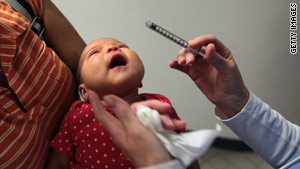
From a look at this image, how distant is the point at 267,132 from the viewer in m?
0.70

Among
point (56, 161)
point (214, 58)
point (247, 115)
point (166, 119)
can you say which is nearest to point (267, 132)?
point (247, 115)

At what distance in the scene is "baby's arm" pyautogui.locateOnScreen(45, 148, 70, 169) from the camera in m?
0.73

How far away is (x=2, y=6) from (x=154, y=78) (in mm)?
932

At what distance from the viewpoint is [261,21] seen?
46.1 inches

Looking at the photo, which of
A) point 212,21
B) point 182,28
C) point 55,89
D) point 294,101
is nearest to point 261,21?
point 212,21

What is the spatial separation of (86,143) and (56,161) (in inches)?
5.4

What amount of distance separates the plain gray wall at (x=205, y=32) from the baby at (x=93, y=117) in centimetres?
56

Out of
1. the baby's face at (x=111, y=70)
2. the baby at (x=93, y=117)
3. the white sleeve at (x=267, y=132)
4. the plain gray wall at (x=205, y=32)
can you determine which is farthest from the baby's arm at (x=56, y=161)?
the plain gray wall at (x=205, y=32)

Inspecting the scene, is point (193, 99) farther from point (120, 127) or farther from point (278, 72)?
point (120, 127)

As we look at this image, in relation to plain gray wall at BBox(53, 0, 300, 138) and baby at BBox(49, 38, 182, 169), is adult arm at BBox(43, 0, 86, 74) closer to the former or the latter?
baby at BBox(49, 38, 182, 169)

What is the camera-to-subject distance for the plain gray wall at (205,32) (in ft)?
3.87

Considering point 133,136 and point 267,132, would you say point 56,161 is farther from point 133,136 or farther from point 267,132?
point 267,132

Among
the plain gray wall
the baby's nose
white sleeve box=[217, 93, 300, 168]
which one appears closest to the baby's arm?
the baby's nose

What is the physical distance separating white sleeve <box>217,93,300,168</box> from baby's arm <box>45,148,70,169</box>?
0.55 metres
